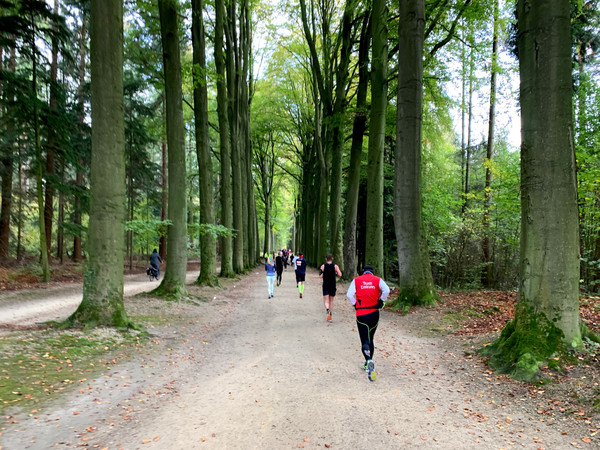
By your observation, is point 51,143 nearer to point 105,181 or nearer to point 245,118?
point 245,118

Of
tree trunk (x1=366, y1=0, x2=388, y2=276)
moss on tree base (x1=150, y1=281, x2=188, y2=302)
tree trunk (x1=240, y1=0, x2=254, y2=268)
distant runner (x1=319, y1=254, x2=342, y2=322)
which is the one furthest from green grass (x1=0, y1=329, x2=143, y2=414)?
tree trunk (x1=240, y1=0, x2=254, y2=268)

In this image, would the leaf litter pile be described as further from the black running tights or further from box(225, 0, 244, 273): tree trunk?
box(225, 0, 244, 273): tree trunk

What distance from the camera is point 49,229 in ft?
65.3

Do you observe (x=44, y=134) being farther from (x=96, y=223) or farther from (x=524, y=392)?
(x=524, y=392)

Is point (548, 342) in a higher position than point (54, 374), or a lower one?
higher

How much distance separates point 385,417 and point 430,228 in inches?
782

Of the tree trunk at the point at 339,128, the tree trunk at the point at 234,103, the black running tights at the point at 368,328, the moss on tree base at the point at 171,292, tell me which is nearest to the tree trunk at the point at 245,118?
the tree trunk at the point at 234,103

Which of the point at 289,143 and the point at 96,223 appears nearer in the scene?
the point at 96,223

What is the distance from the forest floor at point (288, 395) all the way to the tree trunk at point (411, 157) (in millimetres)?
2401

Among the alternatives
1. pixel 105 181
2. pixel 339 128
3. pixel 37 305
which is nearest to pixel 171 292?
pixel 37 305

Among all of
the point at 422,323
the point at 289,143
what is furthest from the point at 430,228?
the point at 289,143

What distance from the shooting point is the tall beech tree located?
18.2 ft

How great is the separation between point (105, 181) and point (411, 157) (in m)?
8.37

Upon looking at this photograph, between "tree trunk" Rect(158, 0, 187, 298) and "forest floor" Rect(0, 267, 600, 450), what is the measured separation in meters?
3.50
